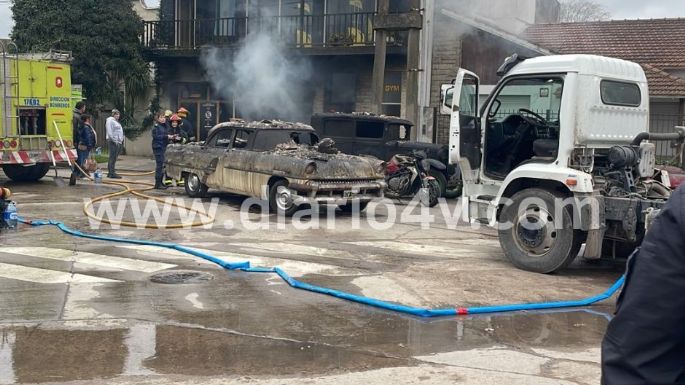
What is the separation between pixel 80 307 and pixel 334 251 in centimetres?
364

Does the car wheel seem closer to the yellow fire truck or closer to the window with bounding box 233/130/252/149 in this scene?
the window with bounding box 233/130/252/149

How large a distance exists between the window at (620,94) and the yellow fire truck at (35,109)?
37.0ft

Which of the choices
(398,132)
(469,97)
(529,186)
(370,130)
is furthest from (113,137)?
(529,186)

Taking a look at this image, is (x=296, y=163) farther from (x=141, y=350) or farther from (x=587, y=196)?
(x=141, y=350)

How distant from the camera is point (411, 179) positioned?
14.0 meters

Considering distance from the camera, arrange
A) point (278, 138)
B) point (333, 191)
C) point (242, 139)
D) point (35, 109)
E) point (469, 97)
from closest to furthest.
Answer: point (469, 97)
point (333, 191)
point (278, 138)
point (242, 139)
point (35, 109)

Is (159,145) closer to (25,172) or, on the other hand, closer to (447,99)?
(25,172)

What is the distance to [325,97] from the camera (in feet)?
71.9

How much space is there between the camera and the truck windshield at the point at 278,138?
40.0 feet

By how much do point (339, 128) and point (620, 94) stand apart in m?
8.08

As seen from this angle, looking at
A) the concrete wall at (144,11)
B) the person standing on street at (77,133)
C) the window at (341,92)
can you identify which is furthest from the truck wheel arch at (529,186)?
the concrete wall at (144,11)

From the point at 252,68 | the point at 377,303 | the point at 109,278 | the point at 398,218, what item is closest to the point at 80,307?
the point at 109,278

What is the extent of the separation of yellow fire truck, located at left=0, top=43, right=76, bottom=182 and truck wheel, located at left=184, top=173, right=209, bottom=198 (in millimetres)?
3048

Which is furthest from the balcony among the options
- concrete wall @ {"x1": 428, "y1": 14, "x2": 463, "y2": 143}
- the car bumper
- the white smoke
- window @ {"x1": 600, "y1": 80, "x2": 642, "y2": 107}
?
window @ {"x1": 600, "y1": 80, "x2": 642, "y2": 107}
